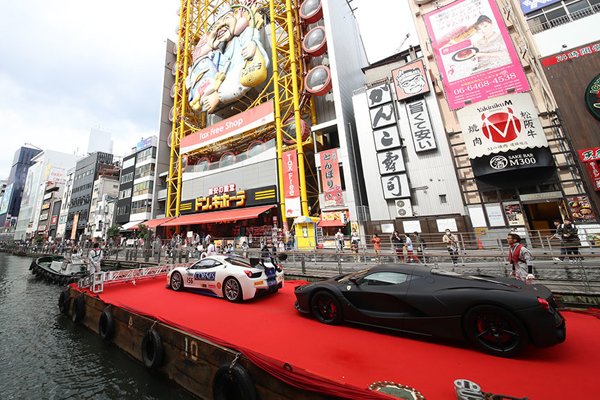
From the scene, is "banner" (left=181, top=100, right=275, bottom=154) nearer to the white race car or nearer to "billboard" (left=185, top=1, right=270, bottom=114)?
"billboard" (left=185, top=1, right=270, bottom=114)

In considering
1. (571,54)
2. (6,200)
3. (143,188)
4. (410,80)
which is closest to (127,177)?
(143,188)

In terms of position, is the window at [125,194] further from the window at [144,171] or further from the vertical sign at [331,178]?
the vertical sign at [331,178]

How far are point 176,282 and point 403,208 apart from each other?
1509 centimetres

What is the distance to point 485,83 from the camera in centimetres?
1515

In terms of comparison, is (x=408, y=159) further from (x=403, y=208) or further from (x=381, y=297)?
(x=381, y=297)

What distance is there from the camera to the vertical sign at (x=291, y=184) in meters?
21.4

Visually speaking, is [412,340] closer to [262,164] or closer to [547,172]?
[547,172]

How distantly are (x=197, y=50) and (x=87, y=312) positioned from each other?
3745 cm

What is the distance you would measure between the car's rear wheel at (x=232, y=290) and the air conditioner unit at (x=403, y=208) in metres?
14.2

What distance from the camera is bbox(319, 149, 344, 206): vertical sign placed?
2038cm

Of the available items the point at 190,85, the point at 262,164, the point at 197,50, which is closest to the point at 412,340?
the point at 262,164

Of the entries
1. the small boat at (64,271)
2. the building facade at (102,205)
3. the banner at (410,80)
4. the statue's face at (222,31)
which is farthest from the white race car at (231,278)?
the building facade at (102,205)

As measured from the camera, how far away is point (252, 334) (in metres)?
4.17

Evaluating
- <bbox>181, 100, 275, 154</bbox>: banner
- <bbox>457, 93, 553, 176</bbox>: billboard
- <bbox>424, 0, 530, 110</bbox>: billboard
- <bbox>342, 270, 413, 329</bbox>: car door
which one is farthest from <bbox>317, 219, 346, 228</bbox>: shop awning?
<bbox>342, 270, 413, 329</bbox>: car door
